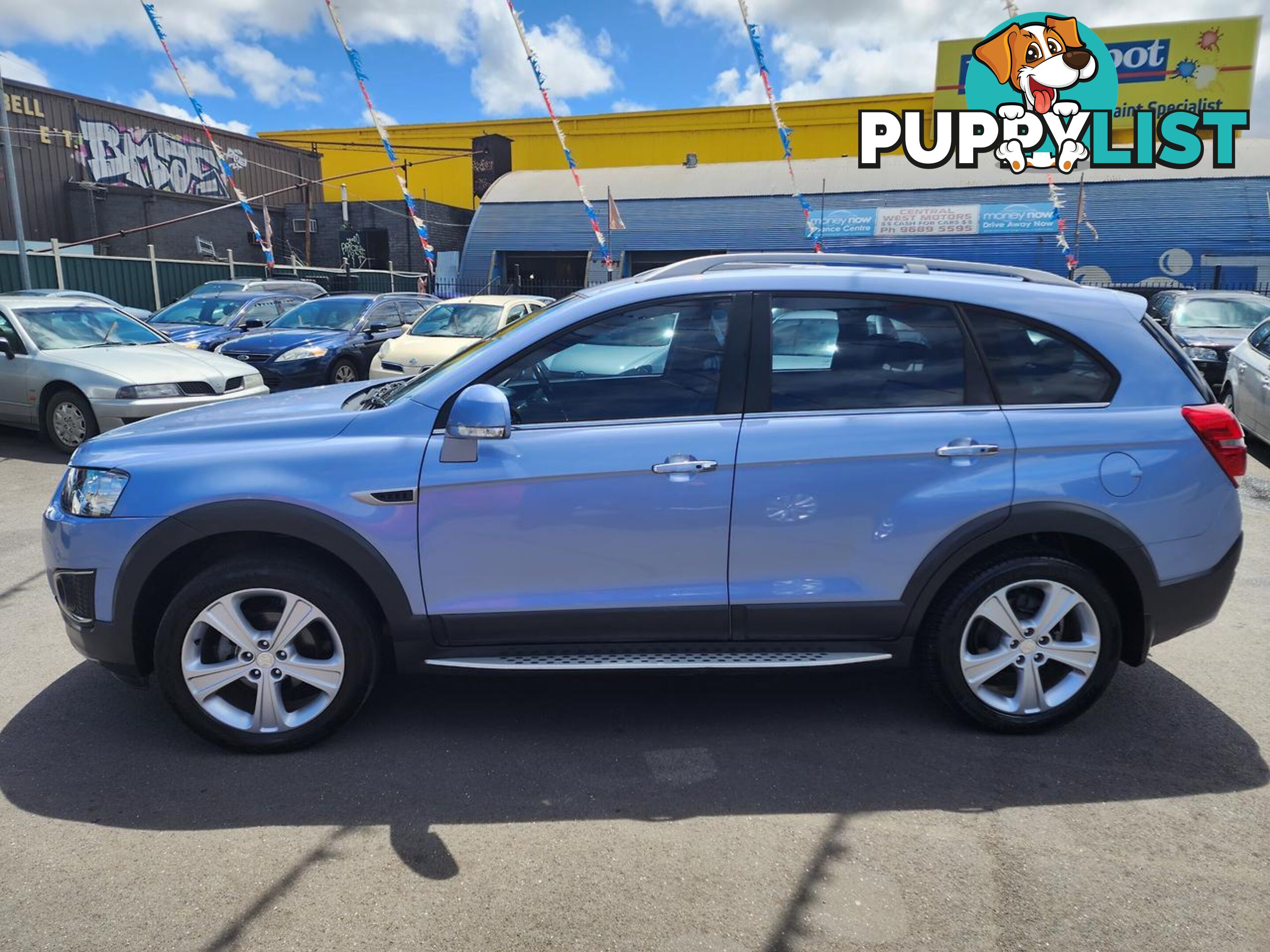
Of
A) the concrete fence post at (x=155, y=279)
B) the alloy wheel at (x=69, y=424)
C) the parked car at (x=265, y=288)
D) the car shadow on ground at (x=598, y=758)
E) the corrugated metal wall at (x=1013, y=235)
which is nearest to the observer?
the car shadow on ground at (x=598, y=758)

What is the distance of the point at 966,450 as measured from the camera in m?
3.25

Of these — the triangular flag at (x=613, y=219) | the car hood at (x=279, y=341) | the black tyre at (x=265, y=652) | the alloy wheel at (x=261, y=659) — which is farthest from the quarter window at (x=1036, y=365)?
the triangular flag at (x=613, y=219)

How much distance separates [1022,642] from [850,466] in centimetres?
95

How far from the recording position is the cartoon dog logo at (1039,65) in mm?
26047

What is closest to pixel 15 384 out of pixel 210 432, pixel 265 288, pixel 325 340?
pixel 325 340

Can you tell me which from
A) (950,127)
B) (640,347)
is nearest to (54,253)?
(640,347)

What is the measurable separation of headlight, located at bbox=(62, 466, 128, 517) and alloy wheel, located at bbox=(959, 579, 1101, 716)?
314 centimetres

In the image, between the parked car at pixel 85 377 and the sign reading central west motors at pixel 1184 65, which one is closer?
the parked car at pixel 85 377

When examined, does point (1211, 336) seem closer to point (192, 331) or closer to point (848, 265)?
point (848, 265)

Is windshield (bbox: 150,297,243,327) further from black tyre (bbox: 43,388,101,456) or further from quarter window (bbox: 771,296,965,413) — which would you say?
quarter window (bbox: 771,296,965,413)

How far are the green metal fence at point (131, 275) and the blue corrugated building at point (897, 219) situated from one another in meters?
5.97

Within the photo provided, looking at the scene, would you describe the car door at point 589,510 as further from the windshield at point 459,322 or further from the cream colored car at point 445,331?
the windshield at point 459,322

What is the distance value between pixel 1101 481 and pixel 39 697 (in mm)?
4334

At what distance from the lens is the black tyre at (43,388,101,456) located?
8664 millimetres
